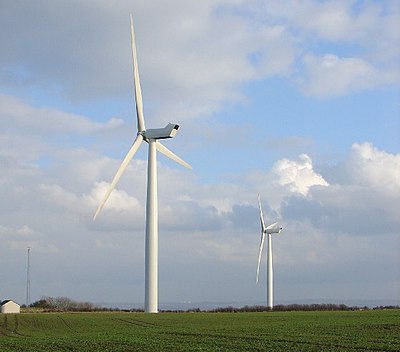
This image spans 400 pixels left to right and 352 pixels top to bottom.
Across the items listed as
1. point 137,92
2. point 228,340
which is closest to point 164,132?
point 137,92

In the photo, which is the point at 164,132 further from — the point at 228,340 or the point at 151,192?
the point at 228,340

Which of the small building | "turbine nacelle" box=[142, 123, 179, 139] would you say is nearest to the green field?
"turbine nacelle" box=[142, 123, 179, 139]

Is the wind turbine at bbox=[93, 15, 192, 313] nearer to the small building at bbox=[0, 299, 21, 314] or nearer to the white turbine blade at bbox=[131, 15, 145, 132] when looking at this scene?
the white turbine blade at bbox=[131, 15, 145, 132]

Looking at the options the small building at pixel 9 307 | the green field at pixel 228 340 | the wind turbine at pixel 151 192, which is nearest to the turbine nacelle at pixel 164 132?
the wind turbine at pixel 151 192

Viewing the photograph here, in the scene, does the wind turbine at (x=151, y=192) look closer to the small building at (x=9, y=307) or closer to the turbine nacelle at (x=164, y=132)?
the turbine nacelle at (x=164, y=132)

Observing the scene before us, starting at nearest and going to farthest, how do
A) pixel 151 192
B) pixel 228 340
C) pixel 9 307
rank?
1. pixel 228 340
2. pixel 151 192
3. pixel 9 307

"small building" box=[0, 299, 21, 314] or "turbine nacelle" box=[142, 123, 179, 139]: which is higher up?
"turbine nacelle" box=[142, 123, 179, 139]

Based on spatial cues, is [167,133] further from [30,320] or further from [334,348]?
[334,348]

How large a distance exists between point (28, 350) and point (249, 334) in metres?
18.1

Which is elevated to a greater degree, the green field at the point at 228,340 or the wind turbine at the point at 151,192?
the wind turbine at the point at 151,192

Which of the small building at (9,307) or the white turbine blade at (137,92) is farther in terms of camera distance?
the small building at (9,307)

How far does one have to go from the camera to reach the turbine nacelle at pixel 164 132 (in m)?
80.1

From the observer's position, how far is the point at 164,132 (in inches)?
3164

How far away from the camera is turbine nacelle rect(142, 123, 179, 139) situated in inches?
3155
